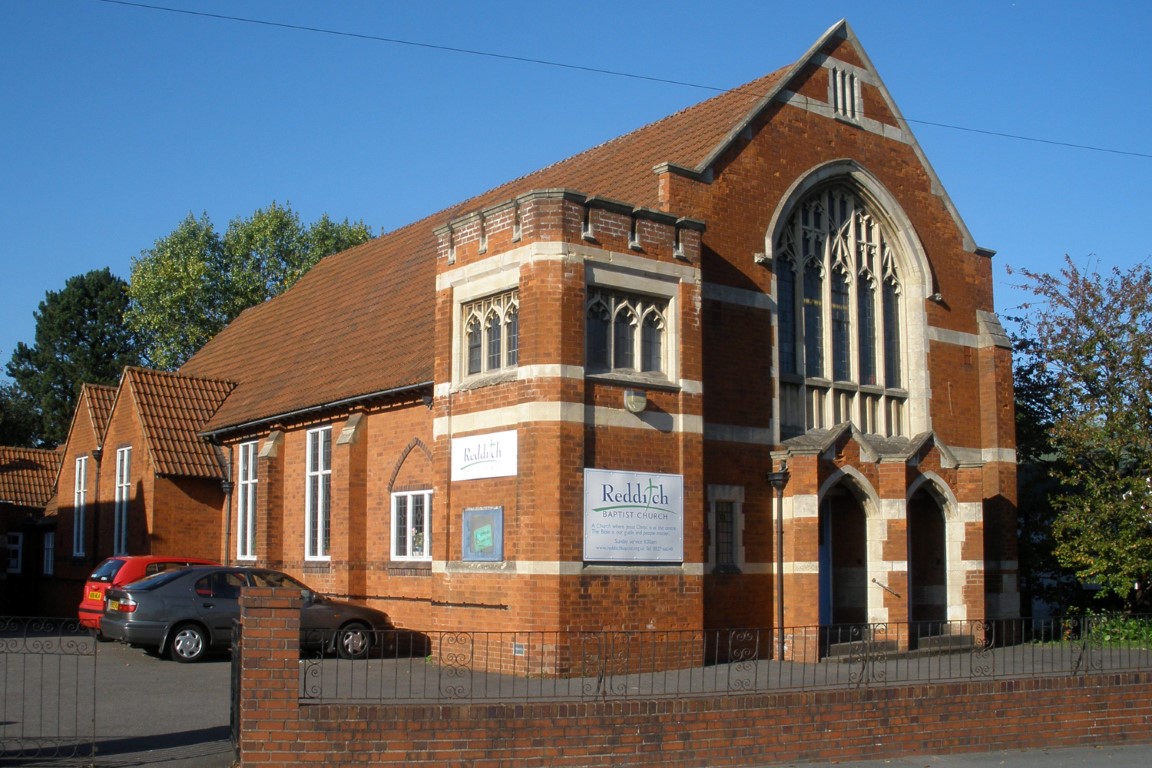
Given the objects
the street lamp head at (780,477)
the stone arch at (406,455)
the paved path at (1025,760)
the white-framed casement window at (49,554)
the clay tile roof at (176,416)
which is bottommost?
the paved path at (1025,760)

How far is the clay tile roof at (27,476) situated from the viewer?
1539 inches

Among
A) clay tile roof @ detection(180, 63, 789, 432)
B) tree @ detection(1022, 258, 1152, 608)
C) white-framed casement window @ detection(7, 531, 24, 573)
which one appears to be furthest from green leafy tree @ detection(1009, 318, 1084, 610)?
white-framed casement window @ detection(7, 531, 24, 573)

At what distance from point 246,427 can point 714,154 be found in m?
13.2

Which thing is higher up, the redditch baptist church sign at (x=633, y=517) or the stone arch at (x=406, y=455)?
the stone arch at (x=406, y=455)

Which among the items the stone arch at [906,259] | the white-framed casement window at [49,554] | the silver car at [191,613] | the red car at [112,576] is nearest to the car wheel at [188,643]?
the silver car at [191,613]

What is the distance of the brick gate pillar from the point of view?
11.0 meters

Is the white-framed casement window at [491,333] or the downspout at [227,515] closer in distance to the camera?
the white-framed casement window at [491,333]

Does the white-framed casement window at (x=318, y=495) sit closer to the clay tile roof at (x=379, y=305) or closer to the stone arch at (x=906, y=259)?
the clay tile roof at (x=379, y=305)

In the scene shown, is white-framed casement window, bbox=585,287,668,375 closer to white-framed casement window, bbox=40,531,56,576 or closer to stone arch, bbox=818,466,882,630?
stone arch, bbox=818,466,882,630

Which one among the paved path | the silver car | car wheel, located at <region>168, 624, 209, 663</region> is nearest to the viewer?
the paved path

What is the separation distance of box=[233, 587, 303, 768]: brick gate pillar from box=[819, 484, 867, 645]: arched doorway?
478 inches

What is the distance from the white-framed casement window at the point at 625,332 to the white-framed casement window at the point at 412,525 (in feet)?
16.8

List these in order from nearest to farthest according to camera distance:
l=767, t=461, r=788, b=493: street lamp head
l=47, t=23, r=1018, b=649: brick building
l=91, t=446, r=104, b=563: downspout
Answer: l=47, t=23, r=1018, b=649: brick building
l=767, t=461, r=788, b=493: street lamp head
l=91, t=446, r=104, b=563: downspout

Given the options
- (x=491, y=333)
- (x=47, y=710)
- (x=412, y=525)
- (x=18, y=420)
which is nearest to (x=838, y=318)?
(x=491, y=333)
